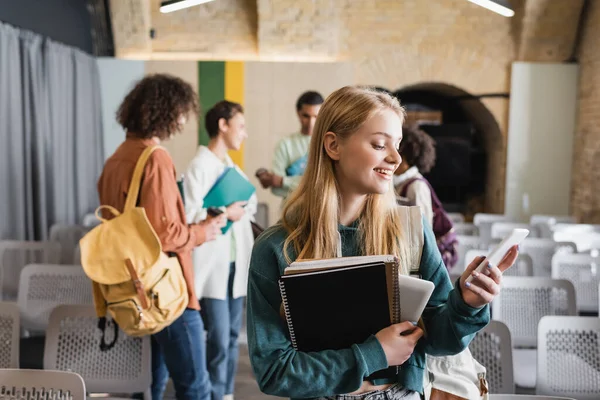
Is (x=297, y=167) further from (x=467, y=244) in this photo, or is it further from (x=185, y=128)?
(x=185, y=128)

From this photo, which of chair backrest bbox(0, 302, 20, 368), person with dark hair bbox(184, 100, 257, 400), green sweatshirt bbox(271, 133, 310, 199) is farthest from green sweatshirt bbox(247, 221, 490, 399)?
green sweatshirt bbox(271, 133, 310, 199)

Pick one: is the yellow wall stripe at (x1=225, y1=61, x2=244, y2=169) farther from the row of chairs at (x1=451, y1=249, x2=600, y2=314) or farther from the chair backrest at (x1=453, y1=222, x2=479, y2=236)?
the row of chairs at (x1=451, y1=249, x2=600, y2=314)

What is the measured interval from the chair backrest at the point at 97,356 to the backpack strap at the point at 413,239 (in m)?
1.60

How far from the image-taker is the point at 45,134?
6551mm

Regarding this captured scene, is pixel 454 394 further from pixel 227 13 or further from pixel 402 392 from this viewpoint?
pixel 227 13

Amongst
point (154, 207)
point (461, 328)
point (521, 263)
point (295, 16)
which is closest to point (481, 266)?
point (461, 328)

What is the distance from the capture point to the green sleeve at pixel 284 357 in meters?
1.45

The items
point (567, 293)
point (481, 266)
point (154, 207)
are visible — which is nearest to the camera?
point (481, 266)

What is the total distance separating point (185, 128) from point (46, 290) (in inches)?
189

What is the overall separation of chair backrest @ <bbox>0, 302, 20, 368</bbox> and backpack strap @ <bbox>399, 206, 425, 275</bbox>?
1814 millimetres

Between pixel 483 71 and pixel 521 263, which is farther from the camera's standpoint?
pixel 483 71

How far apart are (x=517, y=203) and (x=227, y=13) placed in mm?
4333

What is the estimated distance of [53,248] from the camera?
182 inches

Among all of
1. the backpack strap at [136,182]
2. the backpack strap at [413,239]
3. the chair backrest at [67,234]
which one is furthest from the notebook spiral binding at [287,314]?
the chair backrest at [67,234]
